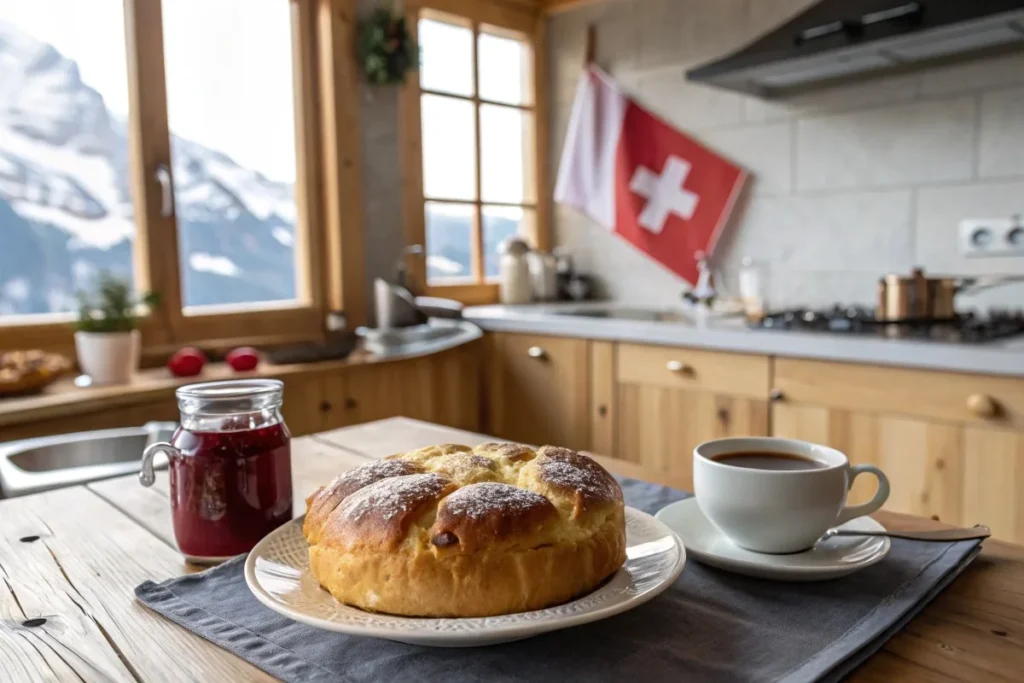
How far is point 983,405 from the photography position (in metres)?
1.56

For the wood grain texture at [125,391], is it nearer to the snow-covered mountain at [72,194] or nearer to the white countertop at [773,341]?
the snow-covered mountain at [72,194]

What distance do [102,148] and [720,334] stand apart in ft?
5.53

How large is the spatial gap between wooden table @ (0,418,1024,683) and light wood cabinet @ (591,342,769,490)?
1125 mm

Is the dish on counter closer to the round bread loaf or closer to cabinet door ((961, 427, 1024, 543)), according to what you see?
the round bread loaf

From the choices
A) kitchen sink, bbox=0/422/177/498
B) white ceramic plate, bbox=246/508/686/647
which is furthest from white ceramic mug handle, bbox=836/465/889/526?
kitchen sink, bbox=0/422/177/498

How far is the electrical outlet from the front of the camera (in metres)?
2.09

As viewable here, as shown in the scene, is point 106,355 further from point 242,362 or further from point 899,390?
point 899,390

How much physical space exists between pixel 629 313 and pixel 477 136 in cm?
91

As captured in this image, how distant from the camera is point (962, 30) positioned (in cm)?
184

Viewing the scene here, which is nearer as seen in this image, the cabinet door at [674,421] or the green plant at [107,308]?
the green plant at [107,308]

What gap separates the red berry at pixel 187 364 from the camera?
6.52 feet

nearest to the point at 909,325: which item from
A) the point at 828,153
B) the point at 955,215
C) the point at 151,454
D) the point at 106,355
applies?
the point at 955,215

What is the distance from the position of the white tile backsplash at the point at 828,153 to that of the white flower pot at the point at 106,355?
1795 mm

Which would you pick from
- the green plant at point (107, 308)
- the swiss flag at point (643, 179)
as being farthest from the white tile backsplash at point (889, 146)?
the green plant at point (107, 308)
